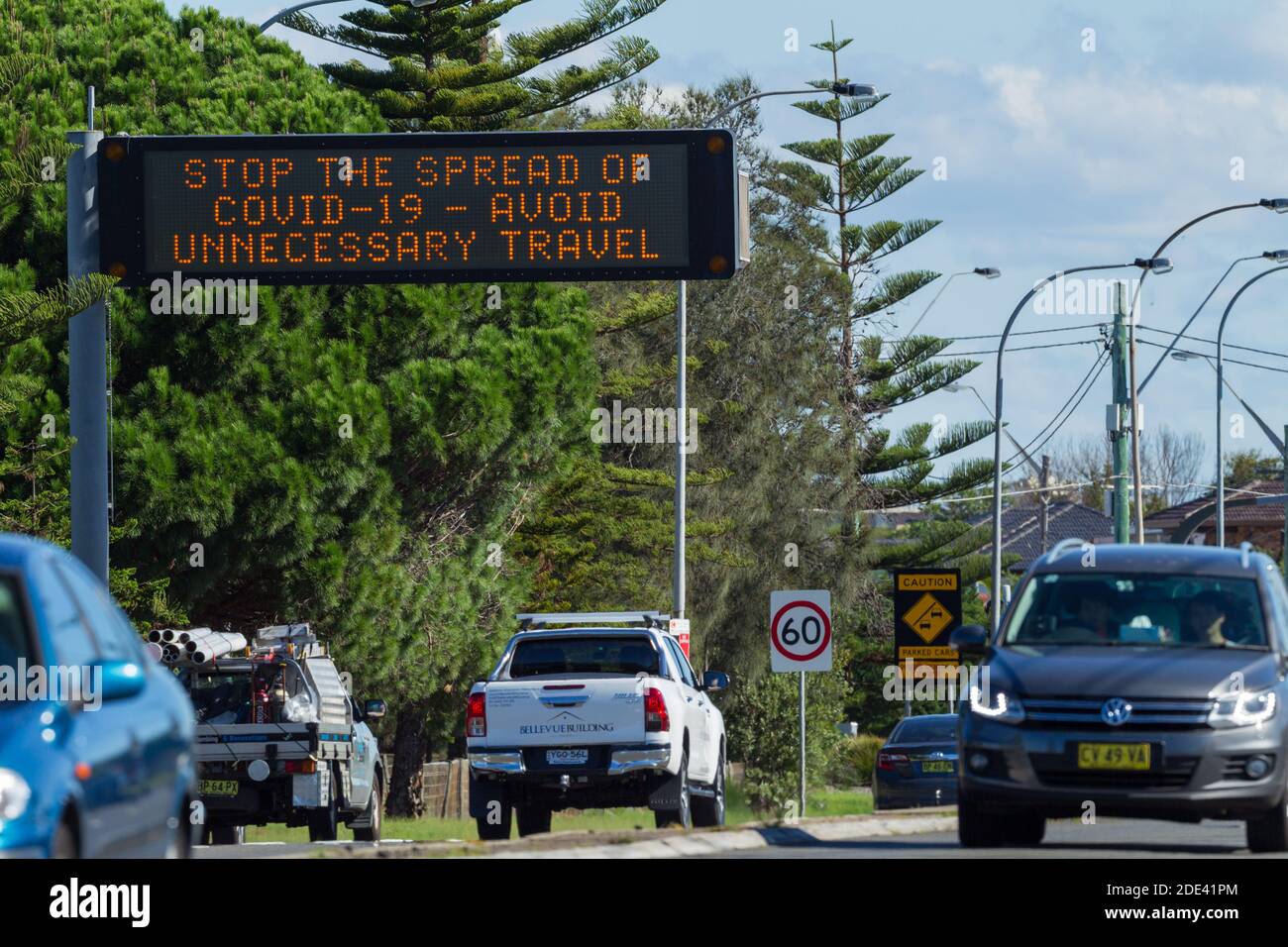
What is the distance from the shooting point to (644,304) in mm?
45219

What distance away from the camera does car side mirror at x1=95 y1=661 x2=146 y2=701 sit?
26.7 ft

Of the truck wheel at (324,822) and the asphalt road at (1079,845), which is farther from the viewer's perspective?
the truck wheel at (324,822)

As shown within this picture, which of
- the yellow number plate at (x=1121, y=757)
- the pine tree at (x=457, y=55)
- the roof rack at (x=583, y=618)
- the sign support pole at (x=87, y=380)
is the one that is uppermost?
the pine tree at (x=457, y=55)

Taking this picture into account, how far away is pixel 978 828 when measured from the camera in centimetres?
1386

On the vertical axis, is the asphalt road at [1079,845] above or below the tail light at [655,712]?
below

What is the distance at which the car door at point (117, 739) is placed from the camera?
25.9 ft

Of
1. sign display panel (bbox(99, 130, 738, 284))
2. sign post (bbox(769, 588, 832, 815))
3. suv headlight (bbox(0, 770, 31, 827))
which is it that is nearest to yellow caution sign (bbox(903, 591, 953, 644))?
sign post (bbox(769, 588, 832, 815))

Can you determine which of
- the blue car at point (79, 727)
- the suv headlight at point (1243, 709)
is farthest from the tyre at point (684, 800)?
the blue car at point (79, 727)

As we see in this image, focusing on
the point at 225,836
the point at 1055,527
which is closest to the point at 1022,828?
the point at 225,836

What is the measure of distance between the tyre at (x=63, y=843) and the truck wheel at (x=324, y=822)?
12364mm

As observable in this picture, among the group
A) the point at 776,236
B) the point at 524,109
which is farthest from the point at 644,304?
the point at 776,236

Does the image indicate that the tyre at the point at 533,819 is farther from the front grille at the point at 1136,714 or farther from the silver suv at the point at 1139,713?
the front grille at the point at 1136,714

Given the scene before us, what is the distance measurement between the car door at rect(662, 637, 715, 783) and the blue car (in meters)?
9.61
